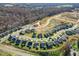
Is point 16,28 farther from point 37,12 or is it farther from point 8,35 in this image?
point 37,12

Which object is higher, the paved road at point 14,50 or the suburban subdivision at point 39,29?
the suburban subdivision at point 39,29

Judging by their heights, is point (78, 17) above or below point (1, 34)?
above

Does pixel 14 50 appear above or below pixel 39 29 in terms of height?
below

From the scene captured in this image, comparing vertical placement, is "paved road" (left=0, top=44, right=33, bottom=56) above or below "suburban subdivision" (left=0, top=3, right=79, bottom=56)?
below

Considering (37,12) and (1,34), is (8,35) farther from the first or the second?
(37,12)

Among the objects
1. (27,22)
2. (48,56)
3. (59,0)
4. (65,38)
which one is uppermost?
(59,0)

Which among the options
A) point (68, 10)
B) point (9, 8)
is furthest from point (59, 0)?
point (9, 8)
